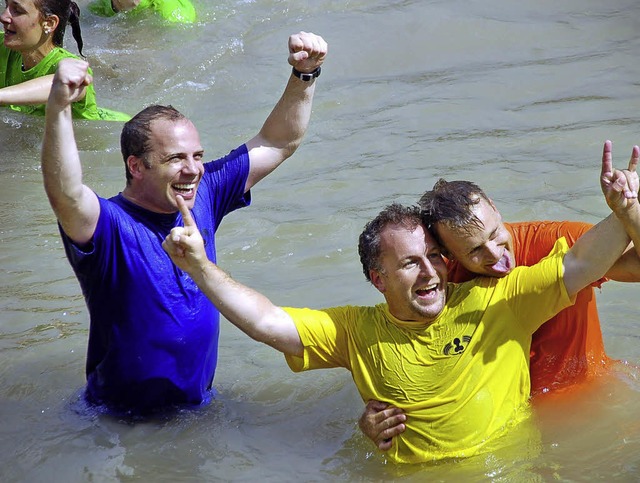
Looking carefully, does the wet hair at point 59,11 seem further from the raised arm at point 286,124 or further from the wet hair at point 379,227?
the wet hair at point 379,227

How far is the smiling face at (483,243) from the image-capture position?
421 centimetres

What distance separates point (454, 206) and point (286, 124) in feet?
3.42

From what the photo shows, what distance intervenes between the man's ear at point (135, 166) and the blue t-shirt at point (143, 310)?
125 mm

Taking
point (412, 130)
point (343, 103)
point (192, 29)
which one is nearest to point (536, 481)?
point (412, 130)

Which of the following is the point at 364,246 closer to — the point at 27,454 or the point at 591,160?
the point at 27,454

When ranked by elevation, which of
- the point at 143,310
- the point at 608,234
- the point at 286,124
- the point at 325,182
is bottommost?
the point at 325,182

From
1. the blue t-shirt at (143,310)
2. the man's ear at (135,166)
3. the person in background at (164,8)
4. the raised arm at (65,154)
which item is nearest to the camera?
the raised arm at (65,154)

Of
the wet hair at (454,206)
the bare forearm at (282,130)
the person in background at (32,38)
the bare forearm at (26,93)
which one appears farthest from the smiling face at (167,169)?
the person in background at (32,38)

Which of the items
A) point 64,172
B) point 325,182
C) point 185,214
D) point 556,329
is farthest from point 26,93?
point 556,329

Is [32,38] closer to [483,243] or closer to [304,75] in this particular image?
[304,75]

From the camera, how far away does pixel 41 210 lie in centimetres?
728

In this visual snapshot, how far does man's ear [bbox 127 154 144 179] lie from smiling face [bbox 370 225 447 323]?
1.04 metres

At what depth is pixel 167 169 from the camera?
14.3 ft

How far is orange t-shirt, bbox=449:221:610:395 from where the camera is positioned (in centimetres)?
447
